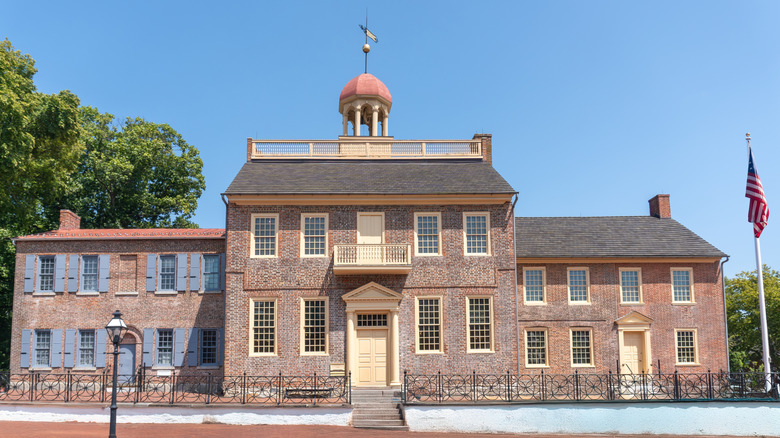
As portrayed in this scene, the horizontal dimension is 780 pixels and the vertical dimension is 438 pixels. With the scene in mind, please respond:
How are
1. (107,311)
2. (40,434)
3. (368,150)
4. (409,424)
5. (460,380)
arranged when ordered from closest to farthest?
1. (40,434)
2. (409,424)
3. (460,380)
4. (107,311)
5. (368,150)

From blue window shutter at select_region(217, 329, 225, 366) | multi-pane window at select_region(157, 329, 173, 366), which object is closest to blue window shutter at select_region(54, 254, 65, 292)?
multi-pane window at select_region(157, 329, 173, 366)

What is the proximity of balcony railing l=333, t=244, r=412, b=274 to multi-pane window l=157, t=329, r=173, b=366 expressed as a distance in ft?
24.7

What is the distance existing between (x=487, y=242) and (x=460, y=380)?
16.7 ft

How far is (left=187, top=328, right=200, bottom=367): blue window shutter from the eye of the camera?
85.1 feet

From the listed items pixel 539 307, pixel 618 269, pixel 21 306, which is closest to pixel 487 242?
pixel 539 307

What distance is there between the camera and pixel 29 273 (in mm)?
26484

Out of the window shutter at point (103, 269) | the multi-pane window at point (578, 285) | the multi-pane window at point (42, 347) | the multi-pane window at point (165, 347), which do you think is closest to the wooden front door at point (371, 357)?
the multi-pane window at point (165, 347)

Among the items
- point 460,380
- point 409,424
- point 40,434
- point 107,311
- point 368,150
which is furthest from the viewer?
point 368,150

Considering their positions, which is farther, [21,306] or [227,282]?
[21,306]

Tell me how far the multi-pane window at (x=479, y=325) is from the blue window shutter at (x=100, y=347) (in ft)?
45.8

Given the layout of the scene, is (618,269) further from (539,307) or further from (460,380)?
(460,380)

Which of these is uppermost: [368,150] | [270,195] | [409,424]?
[368,150]

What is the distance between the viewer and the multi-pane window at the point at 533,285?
27.3 m

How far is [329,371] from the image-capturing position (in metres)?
23.8
